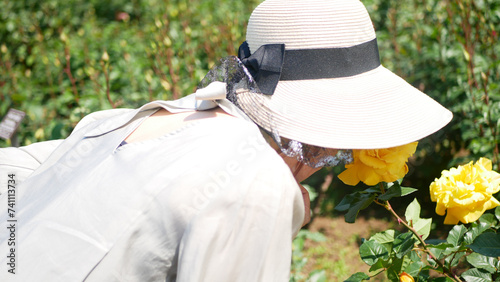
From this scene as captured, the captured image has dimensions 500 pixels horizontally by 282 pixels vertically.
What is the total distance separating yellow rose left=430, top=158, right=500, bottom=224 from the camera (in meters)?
1.23

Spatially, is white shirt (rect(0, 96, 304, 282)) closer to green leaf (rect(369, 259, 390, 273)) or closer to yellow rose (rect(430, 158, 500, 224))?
green leaf (rect(369, 259, 390, 273))

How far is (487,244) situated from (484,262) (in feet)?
0.46

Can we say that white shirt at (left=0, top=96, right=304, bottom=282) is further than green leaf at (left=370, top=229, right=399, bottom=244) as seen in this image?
No

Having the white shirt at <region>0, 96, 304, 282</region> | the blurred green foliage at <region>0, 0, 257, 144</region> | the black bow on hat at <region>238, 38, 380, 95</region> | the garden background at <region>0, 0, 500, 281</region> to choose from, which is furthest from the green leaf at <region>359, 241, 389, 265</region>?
the blurred green foliage at <region>0, 0, 257, 144</region>

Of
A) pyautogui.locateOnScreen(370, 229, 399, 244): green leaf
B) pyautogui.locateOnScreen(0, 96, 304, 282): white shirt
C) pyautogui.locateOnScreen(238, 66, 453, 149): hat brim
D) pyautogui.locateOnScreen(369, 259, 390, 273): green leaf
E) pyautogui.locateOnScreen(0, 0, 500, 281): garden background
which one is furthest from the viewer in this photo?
pyautogui.locateOnScreen(0, 0, 500, 281): garden background

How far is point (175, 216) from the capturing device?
0.99m

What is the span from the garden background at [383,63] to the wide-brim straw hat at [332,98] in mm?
973

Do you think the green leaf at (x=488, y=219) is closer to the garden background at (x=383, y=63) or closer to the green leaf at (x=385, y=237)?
the green leaf at (x=385, y=237)

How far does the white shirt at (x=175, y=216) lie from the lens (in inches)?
38.2

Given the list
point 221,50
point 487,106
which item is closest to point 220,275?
point 487,106

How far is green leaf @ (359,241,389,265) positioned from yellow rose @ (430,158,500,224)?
0.19 meters

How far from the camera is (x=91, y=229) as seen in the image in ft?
3.35

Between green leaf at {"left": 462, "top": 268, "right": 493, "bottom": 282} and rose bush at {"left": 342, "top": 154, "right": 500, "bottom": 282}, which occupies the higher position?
rose bush at {"left": 342, "top": 154, "right": 500, "bottom": 282}

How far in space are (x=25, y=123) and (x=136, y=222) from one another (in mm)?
2298
